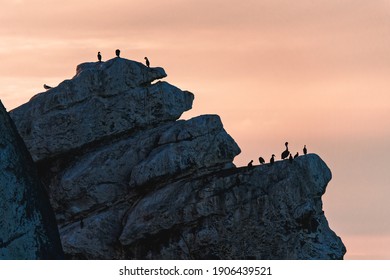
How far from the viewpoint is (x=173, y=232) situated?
300ft

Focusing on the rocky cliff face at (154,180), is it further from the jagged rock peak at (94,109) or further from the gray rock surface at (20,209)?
the gray rock surface at (20,209)

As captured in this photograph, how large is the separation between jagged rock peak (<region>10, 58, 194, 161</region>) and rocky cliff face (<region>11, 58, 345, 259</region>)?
9cm

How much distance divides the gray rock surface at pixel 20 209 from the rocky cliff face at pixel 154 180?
193 ft

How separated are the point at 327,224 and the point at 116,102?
2247cm

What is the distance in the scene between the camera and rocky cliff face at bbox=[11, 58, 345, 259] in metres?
90.4

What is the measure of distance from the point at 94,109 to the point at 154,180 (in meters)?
9.55

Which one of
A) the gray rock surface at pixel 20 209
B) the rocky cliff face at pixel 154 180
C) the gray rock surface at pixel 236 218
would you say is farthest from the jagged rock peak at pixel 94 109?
the gray rock surface at pixel 20 209

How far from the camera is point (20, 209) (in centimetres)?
3023

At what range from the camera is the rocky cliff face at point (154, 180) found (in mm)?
90375

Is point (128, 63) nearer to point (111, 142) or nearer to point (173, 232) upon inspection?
point (111, 142)
